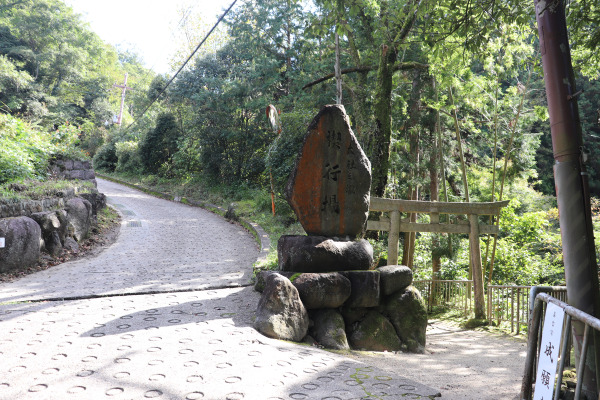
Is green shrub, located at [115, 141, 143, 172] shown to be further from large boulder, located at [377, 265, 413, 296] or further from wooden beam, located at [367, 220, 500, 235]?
large boulder, located at [377, 265, 413, 296]

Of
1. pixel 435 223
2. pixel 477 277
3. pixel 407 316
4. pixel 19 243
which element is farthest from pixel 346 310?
pixel 19 243

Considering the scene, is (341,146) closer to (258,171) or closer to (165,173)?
(258,171)

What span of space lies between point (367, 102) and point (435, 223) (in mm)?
5922

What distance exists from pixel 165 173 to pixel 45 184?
46.9ft

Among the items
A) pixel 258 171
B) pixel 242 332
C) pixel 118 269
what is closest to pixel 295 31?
pixel 258 171

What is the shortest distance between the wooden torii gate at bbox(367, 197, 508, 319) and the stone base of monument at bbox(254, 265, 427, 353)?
6.90 ft

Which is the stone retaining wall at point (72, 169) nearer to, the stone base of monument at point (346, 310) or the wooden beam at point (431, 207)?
the wooden beam at point (431, 207)

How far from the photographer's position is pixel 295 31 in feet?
61.1

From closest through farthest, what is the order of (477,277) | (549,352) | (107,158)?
1. (549,352)
2. (477,277)
3. (107,158)

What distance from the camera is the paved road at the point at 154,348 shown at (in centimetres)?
347

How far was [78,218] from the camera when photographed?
1040cm

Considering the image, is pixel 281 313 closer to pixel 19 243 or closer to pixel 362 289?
pixel 362 289

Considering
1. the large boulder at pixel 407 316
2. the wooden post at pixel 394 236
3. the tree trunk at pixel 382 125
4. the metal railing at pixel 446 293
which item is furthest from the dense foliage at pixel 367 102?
the large boulder at pixel 407 316

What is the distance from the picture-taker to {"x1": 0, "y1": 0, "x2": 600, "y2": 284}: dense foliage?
29.4ft
